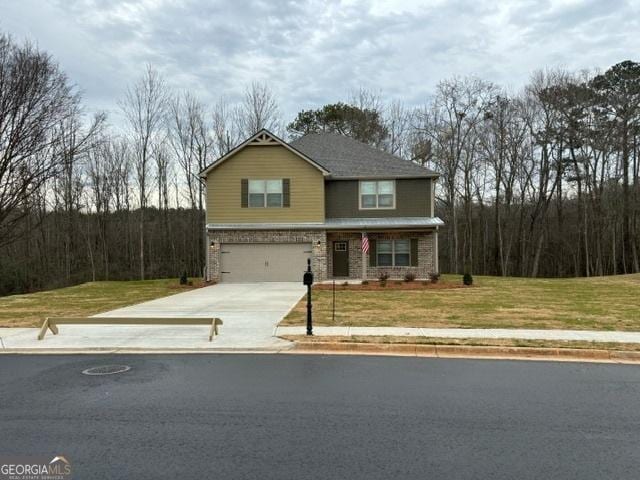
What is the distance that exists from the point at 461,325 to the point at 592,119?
3467cm

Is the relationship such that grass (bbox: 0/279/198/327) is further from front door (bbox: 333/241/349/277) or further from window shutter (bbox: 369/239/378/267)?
window shutter (bbox: 369/239/378/267)

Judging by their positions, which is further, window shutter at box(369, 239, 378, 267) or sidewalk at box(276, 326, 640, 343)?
window shutter at box(369, 239, 378, 267)

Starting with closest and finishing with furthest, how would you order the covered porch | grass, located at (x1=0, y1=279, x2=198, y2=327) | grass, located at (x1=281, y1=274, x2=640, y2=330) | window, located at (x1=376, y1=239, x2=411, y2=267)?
grass, located at (x1=281, y1=274, x2=640, y2=330)
grass, located at (x1=0, y1=279, x2=198, y2=327)
the covered porch
window, located at (x1=376, y1=239, x2=411, y2=267)

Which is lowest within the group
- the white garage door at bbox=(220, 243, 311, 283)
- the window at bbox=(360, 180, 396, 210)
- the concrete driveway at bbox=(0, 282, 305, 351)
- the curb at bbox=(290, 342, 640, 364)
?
the curb at bbox=(290, 342, 640, 364)

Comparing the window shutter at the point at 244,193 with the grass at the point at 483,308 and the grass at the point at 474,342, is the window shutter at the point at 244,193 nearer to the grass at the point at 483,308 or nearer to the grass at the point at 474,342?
the grass at the point at 483,308

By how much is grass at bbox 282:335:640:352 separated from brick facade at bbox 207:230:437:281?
601 inches

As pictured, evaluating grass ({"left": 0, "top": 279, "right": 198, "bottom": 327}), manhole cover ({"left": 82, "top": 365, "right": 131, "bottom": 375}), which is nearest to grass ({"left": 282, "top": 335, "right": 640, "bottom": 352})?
manhole cover ({"left": 82, "top": 365, "right": 131, "bottom": 375})

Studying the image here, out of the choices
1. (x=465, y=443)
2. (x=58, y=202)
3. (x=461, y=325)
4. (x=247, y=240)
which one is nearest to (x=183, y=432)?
(x=465, y=443)

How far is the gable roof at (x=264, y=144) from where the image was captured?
2470cm

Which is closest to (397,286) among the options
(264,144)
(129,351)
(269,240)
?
(269,240)

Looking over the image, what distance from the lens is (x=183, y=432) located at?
193 inches

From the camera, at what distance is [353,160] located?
27500 millimetres

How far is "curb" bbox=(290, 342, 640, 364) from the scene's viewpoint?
8305 millimetres

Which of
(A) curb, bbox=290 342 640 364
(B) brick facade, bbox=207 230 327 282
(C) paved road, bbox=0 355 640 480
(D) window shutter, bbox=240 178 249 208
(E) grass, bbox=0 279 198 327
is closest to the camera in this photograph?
(C) paved road, bbox=0 355 640 480
